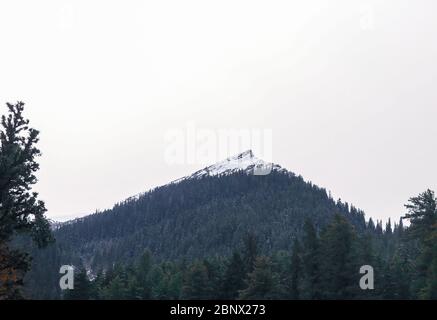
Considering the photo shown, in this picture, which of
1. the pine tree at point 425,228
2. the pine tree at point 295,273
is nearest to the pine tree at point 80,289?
the pine tree at point 295,273

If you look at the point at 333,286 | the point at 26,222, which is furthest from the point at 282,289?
the point at 26,222

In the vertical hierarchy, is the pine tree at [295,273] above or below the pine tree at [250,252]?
below

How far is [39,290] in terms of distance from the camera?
109 m

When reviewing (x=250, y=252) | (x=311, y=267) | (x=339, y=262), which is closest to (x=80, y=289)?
(x=250, y=252)

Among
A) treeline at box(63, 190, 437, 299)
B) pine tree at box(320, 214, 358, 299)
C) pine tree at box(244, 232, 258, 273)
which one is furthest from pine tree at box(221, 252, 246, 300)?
pine tree at box(320, 214, 358, 299)

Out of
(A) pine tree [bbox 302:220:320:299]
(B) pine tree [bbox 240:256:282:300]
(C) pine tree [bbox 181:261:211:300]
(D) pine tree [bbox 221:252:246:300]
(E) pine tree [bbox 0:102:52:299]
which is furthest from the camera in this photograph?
(C) pine tree [bbox 181:261:211:300]

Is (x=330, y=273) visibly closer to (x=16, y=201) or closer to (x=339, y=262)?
(x=339, y=262)

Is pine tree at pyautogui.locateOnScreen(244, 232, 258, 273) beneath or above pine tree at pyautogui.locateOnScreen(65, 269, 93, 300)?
above

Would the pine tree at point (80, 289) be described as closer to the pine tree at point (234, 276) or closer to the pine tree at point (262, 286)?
the pine tree at point (234, 276)

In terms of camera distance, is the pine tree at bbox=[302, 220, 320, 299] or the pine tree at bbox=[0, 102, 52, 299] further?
the pine tree at bbox=[302, 220, 320, 299]

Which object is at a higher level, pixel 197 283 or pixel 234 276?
pixel 234 276

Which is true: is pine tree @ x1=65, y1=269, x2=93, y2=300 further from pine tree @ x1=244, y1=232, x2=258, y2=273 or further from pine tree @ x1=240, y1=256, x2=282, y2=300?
pine tree @ x1=240, y1=256, x2=282, y2=300

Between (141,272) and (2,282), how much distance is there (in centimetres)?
5119
